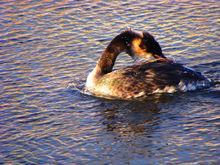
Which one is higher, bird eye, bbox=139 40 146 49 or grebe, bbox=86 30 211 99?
bird eye, bbox=139 40 146 49

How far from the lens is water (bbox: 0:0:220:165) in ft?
33.8

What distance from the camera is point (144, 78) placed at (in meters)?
13.1

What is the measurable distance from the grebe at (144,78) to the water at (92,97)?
0.31 meters

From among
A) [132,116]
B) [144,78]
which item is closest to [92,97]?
[144,78]

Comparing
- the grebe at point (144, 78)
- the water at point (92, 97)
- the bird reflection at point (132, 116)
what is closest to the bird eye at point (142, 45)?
the grebe at point (144, 78)

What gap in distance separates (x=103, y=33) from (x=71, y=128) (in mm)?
5069

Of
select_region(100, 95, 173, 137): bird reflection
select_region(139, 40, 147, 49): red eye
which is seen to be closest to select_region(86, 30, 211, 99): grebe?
select_region(139, 40, 147, 49): red eye

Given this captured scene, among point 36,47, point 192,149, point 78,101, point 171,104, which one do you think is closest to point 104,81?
point 78,101

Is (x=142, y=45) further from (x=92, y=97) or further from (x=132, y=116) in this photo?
(x=132, y=116)

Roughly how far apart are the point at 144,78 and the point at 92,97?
1.06m

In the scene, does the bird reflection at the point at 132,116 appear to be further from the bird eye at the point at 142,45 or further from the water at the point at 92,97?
the bird eye at the point at 142,45

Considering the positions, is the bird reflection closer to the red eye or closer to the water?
the water

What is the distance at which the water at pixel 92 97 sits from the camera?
10297 mm

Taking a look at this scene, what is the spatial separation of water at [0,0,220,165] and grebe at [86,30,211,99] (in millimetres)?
310
